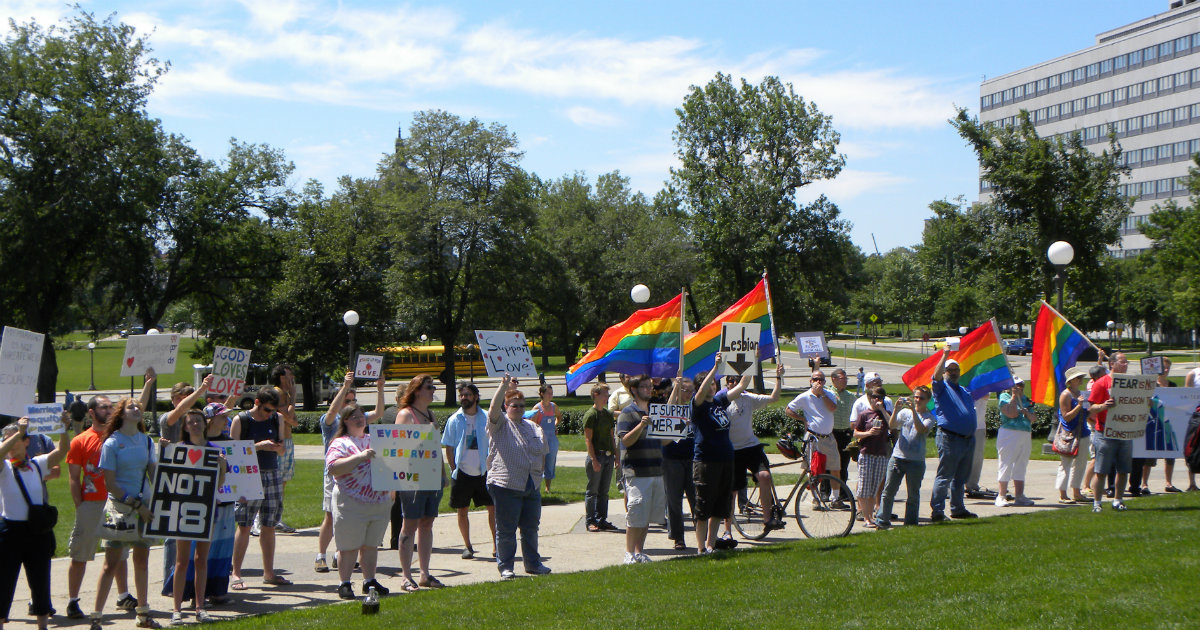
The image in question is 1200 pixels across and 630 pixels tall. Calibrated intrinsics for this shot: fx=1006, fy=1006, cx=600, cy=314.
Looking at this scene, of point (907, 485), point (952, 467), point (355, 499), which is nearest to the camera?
point (355, 499)

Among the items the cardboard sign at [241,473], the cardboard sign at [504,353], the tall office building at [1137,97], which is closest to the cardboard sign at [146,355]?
the cardboard sign at [241,473]

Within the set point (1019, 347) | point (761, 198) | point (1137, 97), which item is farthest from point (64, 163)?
point (1137, 97)

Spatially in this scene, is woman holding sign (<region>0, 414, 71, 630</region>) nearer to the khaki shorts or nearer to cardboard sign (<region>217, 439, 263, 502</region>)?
the khaki shorts

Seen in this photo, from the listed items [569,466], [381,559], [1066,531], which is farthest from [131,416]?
[569,466]

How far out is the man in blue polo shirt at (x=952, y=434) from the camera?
1235 cm

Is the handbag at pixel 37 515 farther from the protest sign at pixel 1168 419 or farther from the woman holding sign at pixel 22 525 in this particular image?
the protest sign at pixel 1168 419

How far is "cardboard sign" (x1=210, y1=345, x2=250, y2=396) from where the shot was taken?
13102 millimetres

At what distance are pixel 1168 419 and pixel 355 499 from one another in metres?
11.5

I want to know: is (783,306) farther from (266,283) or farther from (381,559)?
(381,559)

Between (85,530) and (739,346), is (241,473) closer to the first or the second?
(85,530)

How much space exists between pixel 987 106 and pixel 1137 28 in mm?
17564

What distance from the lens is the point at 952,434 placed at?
12.4m

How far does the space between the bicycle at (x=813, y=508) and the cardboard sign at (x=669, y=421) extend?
6.96ft

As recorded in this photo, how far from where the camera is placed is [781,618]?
24.3 feet
